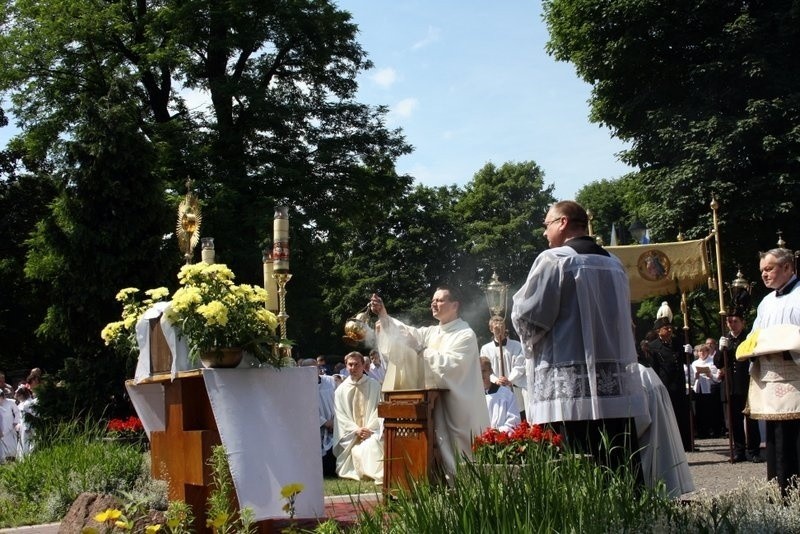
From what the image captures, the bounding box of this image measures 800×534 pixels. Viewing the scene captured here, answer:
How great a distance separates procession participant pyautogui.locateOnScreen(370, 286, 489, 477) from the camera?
8.28m

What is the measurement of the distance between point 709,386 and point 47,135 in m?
17.9

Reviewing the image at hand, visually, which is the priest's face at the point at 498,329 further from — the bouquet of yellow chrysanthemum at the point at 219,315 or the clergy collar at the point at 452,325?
the bouquet of yellow chrysanthemum at the point at 219,315

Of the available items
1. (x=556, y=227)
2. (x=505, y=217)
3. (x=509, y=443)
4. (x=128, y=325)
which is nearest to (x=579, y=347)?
(x=556, y=227)

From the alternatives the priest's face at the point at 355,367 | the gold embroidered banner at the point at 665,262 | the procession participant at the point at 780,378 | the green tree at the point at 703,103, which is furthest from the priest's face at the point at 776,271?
the green tree at the point at 703,103

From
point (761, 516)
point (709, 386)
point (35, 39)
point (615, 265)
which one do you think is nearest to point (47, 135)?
point (35, 39)

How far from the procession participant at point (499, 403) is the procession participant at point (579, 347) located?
20.8ft

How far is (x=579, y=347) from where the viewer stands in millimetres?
5391

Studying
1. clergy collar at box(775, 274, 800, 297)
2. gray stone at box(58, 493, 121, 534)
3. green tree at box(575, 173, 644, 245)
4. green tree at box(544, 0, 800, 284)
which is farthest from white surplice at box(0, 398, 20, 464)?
green tree at box(575, 173, 644, 245)

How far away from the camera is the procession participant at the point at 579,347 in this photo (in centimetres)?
534

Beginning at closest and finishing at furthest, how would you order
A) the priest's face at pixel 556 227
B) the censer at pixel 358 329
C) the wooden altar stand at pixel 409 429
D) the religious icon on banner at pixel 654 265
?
1. the priest's face at pixel 556 227
2. the wooden altar stand at pixel 409 429
3. the censer at pixel 358 329
4. the religious icon on banner at pixel 654 265

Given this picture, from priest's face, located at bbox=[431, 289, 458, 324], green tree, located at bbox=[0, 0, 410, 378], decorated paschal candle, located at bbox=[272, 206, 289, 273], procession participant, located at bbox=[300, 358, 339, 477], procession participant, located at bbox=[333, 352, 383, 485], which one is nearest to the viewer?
decorated paschal candle, located at bbox=[272, 206, 289, 273]

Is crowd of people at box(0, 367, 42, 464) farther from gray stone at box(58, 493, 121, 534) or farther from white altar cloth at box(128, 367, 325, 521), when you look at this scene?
white altar cloth at box(128, 367, 325, 521)

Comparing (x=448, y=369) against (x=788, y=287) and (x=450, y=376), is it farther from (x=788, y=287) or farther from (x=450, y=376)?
(x=788, y=287)

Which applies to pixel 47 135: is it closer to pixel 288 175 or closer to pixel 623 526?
pixel 288 175
